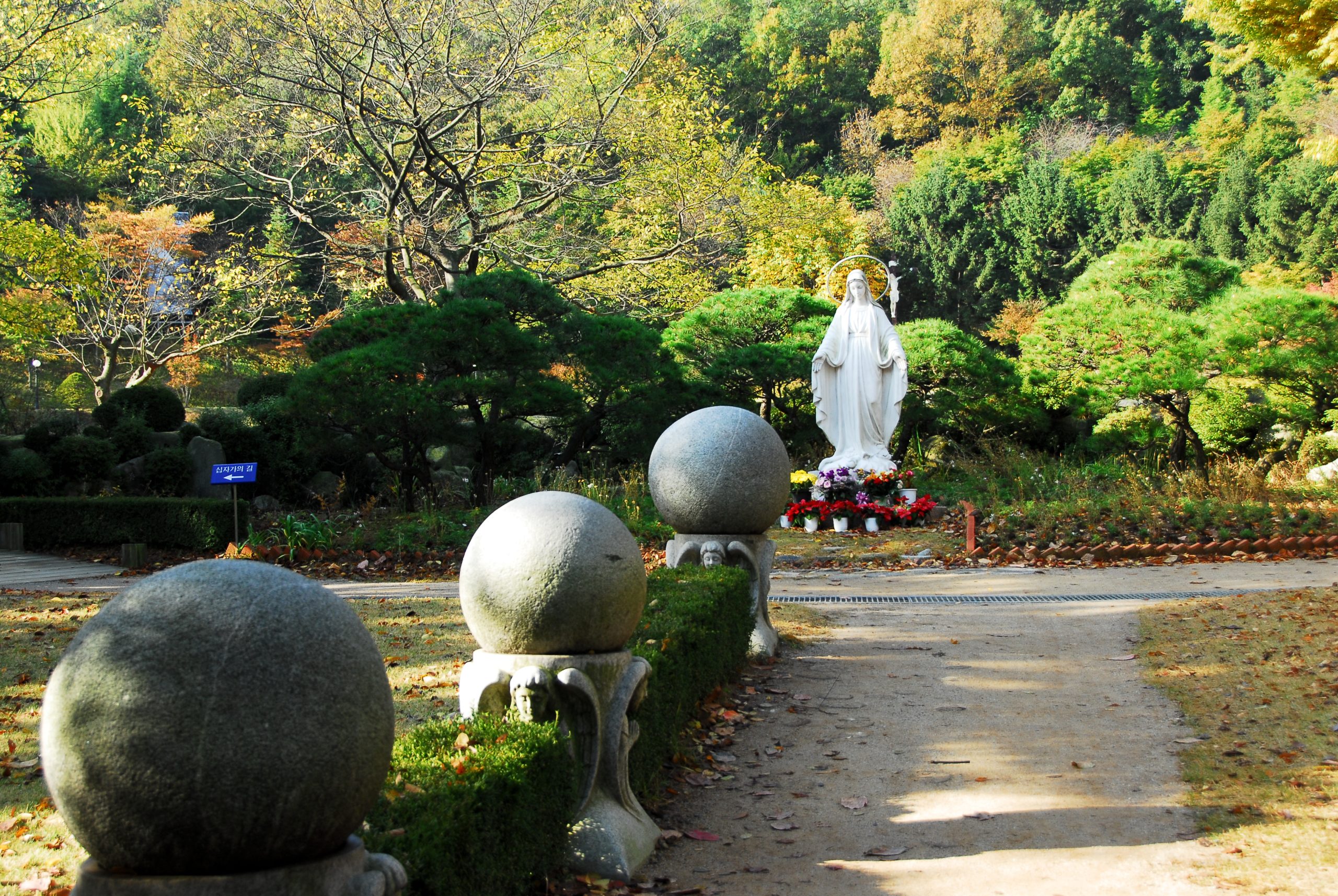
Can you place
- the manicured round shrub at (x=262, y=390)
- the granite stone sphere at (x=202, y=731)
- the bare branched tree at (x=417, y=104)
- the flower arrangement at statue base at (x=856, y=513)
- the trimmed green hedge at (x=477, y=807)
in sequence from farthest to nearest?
1. the manicured round shrub at (x=262, y=390)
2. the bare branched tree at (x=417, y=104)
3. the flower arrangement at statue base at (x=856, y=513)
4. the trimmed green hedge at (x=477, y=807)
5. the granite stone sphere at (x=202, y=731)

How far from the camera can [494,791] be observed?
3.41 metres

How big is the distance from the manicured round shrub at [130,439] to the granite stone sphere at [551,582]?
15611mm

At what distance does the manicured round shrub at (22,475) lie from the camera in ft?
55.2

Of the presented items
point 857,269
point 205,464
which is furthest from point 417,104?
point 857,269

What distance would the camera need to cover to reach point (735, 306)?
21.1 metres

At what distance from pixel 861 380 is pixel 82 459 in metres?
12.3

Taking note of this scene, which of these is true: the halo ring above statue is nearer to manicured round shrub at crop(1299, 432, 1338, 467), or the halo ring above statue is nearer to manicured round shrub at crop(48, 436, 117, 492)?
manicured round shrub at crop(1299, 432, 1338, 467)

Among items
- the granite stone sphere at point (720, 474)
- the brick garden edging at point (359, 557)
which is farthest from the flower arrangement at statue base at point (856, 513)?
the granite stone sphere at point (720, 474)

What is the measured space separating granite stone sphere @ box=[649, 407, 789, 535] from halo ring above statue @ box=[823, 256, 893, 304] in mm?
9723

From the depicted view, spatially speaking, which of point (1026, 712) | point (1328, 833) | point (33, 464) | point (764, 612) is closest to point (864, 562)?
point (764, 612)

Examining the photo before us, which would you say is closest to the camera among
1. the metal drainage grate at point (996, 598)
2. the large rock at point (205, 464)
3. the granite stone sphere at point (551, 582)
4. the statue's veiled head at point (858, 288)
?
the granite stone sphere at point (551, 582)

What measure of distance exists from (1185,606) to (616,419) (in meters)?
10.8

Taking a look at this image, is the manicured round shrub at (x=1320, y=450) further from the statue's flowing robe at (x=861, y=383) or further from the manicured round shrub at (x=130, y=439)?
the manicured round shrub at (x=130, y=439)

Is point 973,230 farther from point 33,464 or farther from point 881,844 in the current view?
point 881,844
